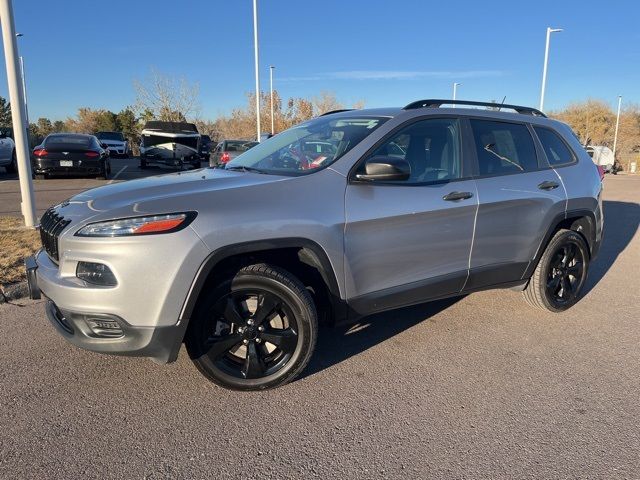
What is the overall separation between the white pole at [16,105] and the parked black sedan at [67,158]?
6.69 metres

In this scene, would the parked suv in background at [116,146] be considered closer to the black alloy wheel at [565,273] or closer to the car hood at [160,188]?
the car hood at [160,188]

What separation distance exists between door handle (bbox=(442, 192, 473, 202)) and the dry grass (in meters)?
4.23

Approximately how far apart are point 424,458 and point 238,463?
95 centimetres

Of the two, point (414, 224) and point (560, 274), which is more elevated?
point (414, 224)

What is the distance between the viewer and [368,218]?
3.31m

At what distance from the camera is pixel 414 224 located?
3523mm

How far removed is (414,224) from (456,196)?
475 mm

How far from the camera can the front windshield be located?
356 cm

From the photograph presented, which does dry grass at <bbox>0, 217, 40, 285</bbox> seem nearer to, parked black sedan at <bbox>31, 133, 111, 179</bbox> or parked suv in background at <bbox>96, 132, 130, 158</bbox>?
parked black sedan at <bbox>31, 133, 111, 179</bbox>

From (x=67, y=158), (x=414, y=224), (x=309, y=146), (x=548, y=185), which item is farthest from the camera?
(x=67, y=158)

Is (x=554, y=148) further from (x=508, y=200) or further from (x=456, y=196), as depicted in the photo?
(x=456, y=196)

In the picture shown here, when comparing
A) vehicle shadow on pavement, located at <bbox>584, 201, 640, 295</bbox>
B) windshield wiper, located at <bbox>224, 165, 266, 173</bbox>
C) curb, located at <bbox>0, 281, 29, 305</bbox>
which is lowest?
vehicle shadow on pavement, located at <bbox>584, 201, 640, 295</bbox>

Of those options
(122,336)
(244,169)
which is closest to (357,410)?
(122,336)

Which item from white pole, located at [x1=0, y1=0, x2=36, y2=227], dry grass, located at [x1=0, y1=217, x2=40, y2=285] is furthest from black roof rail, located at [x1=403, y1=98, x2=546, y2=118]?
white pole, located at [x1=0, y1=0, x2=36, y2=227]
